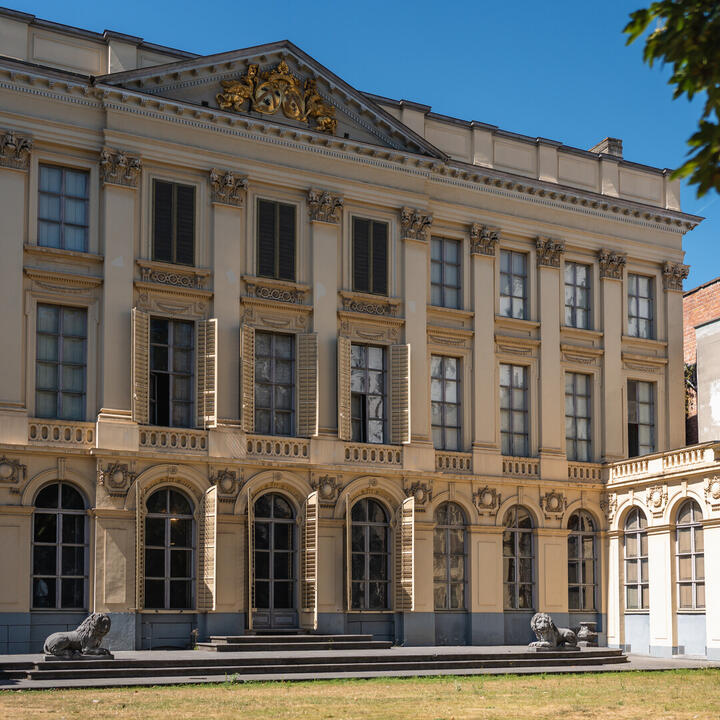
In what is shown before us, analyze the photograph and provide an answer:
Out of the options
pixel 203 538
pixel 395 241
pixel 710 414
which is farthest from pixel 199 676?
pixel 710 414

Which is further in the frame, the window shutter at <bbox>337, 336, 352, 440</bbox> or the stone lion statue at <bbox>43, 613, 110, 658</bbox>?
the window shutter at <bbox>337, 336, 352, 440</bbox>

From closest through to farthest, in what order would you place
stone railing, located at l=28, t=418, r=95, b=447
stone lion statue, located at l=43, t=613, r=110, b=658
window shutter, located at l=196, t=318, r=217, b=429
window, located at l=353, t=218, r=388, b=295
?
stone lion statue, located at l=43, t=613, r=110, b=658
stone railing, located at l=28, t=418, r=95, b=447
window shutter, located at l=196, t=318, r=217, b=429
window, located at l=353, t=218, r=388, b=295

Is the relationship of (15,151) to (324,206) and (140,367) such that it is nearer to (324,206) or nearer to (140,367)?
(140,367)

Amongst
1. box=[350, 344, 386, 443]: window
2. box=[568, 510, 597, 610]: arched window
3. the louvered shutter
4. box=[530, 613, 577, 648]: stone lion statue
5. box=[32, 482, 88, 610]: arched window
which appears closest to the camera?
box=[32, 482, 88, 610]: arched window

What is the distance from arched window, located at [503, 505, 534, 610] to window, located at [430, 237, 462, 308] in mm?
5837

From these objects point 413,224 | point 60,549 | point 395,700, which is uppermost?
point 413,224

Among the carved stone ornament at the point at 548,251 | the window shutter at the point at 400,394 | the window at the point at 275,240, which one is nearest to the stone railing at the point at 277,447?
the window shutter at the point at 400,394

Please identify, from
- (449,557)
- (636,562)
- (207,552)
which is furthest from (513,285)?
(207,552)

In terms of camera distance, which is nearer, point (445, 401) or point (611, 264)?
point (445, 401)

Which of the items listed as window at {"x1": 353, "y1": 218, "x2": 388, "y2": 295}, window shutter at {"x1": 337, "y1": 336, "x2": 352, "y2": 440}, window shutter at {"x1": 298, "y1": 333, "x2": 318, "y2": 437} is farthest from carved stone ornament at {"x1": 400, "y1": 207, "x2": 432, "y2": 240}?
window shutter at {"x1": 298, "y1": 333, "x2": 318, "y2": 437}

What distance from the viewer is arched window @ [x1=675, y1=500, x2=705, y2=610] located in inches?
1181

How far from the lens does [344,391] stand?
98.9 ft

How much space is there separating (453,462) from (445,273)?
5.08m

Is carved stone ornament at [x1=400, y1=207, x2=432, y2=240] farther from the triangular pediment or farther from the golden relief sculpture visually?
the golden relief sculpture
